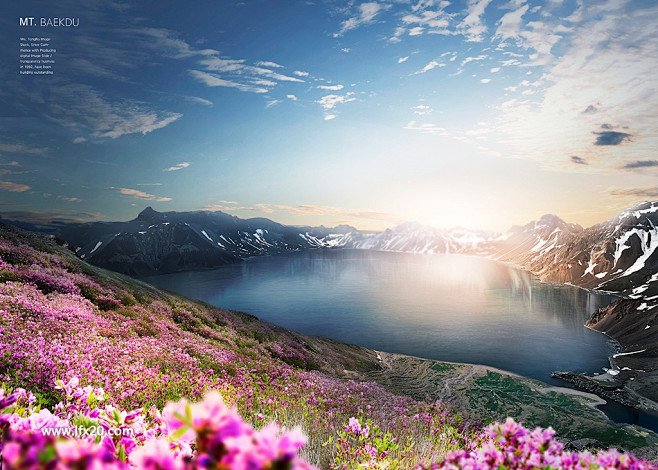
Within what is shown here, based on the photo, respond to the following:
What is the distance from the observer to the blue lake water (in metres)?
75.1

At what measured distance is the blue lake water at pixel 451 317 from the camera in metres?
75.1

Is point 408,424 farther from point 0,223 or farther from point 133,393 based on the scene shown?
point 0,223

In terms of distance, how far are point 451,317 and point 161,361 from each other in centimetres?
10849

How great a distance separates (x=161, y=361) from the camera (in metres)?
12.2

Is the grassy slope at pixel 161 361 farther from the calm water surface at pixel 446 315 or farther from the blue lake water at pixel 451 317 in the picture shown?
the calm water surface at pixel 446 315

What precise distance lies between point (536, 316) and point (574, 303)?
38511 mm

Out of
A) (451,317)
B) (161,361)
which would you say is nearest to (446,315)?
(451,317)

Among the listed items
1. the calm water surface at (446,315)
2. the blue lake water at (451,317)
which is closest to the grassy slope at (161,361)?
the blue lake water at (451,317)

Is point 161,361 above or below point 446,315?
above

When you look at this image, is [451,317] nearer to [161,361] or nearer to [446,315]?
[446,315]

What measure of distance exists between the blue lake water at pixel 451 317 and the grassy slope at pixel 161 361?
46.0 meters

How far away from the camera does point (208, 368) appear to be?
14.1 meters

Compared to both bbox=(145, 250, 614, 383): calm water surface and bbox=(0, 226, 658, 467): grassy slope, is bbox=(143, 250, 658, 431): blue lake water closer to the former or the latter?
bbox=(145, 250, 614, 383): calm water surface

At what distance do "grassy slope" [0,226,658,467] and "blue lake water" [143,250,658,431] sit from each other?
1813 inches
